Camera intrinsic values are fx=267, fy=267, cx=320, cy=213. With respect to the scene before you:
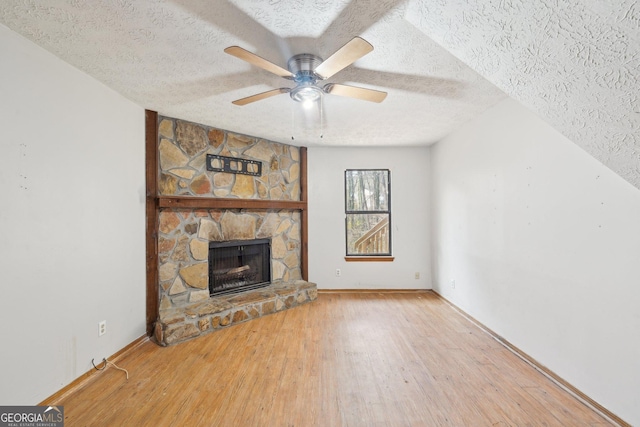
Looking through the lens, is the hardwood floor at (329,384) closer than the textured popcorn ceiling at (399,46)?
No

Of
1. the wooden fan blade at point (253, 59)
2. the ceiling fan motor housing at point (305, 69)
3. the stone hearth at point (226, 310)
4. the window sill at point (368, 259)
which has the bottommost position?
the stone hearth at point (226, 310)

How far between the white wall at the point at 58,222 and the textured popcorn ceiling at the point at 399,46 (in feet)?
0.79

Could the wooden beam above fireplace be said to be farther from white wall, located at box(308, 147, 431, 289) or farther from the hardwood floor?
the hardwood floor

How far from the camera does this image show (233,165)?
348 centimetres

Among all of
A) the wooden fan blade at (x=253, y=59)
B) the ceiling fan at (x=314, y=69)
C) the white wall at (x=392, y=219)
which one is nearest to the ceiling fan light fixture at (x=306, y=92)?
the ceiling fan at (x=314, y=69)

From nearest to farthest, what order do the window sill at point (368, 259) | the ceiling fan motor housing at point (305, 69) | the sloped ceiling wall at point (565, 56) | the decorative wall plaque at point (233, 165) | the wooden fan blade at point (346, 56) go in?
the sloped ceiling wall at point (565, 56) → the wooden fan blade at point (346, 56) → the ceiling fan motor housing at point (305, 69) → the decorative wall plaque at point (233, 165) → the window sill at point (368, 259)

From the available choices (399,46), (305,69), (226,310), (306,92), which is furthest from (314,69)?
(226,310)

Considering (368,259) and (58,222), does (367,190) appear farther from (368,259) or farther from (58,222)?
(58,222)

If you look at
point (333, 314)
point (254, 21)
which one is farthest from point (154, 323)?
point (254, 21)

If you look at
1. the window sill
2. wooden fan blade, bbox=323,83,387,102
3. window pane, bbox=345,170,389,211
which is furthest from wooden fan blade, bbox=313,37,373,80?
the window sill

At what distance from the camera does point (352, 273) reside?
14.0ft

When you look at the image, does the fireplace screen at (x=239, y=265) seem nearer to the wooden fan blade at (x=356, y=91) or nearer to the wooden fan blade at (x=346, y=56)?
the wooden fan blade at (x=356, y=91)

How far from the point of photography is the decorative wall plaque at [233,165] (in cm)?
329

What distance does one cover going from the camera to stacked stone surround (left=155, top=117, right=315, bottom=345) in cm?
288
